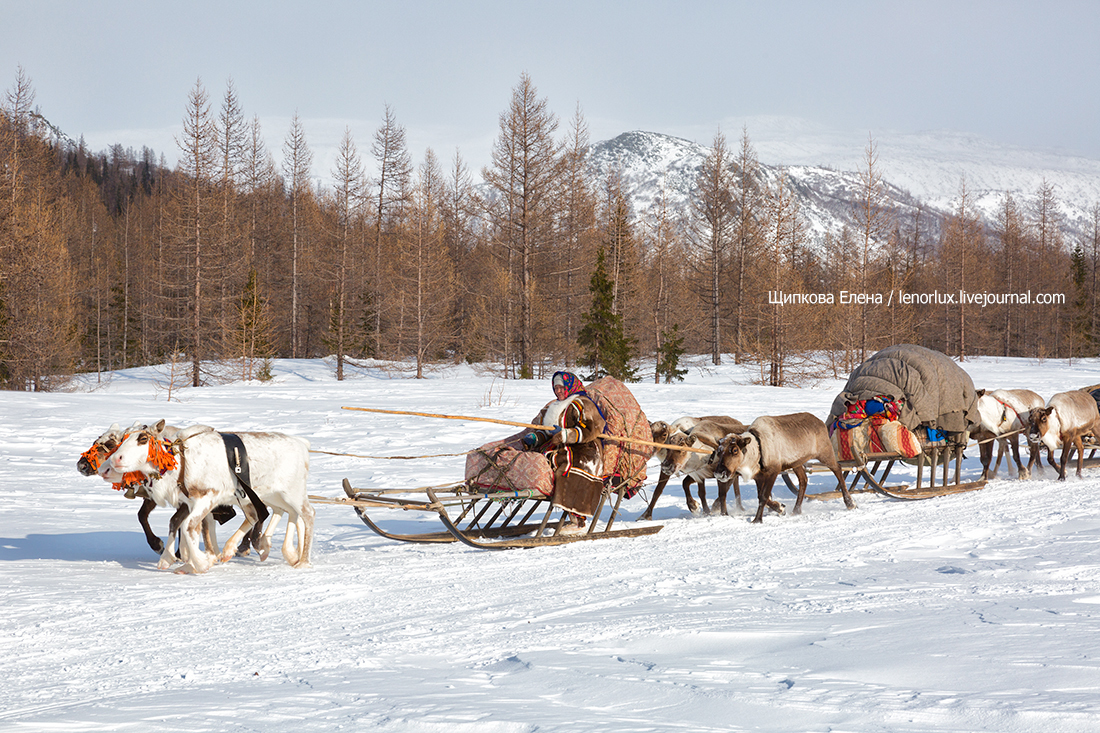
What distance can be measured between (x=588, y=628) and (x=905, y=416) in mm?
7478

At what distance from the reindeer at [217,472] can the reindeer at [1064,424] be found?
10.5 metres

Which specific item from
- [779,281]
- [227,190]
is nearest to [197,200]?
[227,190]

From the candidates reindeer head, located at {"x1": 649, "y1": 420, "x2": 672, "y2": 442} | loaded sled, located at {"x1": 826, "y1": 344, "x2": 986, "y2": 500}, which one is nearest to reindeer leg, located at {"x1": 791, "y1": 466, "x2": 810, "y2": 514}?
loaded sled, located at {"x1": 826, "y1": 344, "x2": 986, "y2": 500}

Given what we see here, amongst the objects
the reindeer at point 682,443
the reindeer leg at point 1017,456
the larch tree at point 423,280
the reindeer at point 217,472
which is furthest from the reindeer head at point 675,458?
the larch tree at point 423,280

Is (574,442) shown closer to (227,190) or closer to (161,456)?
(161,456)

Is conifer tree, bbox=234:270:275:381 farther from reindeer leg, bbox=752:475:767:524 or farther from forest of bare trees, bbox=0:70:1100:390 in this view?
reindeer leg, bbox=752:475:767:524

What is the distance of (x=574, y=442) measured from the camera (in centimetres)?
798

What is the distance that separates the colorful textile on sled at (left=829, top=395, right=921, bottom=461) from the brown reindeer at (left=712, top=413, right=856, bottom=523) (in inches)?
29.3

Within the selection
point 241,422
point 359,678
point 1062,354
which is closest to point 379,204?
point 241,422

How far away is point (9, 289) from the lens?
28.9 meters

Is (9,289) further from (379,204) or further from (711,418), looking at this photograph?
(711,418)

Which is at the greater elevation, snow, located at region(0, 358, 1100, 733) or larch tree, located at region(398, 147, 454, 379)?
larch tree, located at region(398, 147, 454, 379)

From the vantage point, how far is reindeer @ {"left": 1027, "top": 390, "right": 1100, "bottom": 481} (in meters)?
11.7

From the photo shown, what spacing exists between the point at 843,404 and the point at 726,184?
33.7 metres
